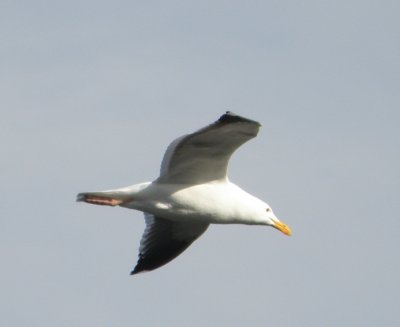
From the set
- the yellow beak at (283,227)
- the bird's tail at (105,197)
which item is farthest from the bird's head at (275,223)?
the bird's tail at (105,197)

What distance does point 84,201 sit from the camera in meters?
27.3

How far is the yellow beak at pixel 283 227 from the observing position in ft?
93.1

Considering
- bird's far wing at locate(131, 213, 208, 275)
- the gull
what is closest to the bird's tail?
the gull

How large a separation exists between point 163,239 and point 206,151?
3126 mm

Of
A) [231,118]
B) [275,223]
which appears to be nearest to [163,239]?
[275,223]

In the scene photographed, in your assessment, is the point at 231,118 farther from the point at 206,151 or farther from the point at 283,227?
the point at 283,227

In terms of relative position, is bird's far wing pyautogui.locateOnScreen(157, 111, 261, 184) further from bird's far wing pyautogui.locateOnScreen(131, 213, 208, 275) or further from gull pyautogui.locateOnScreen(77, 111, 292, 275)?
bird's far wing pyautogui.locateOnScreen(131, 213, 208, 275)

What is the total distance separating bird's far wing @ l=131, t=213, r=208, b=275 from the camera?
96.1 feet

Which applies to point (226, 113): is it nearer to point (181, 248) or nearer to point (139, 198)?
point (139, 198)

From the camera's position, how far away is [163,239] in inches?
1158

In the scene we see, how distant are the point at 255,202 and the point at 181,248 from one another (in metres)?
2.17

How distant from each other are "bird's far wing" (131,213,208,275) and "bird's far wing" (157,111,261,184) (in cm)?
209

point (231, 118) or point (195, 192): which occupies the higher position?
point (231, 118)

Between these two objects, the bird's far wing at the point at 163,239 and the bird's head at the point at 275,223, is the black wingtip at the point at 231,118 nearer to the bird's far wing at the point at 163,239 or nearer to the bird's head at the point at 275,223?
the bird's head at the point at 275,223
